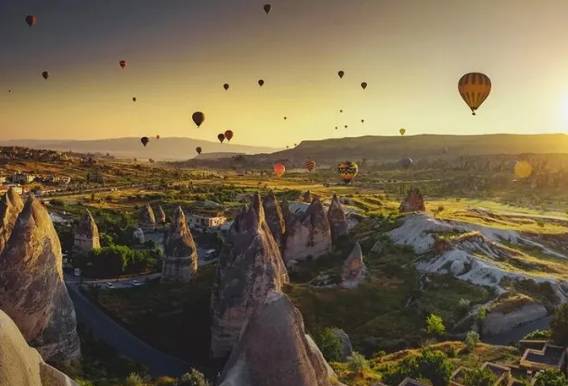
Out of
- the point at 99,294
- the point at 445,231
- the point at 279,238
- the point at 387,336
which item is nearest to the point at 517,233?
the point at 445,231

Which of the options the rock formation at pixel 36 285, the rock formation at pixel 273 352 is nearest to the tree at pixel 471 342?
the rock formation at pixel 273 352

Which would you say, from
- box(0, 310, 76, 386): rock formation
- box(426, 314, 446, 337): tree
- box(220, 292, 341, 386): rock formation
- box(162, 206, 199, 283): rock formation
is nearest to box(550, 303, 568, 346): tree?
box(426, 314, 446, 337): tree

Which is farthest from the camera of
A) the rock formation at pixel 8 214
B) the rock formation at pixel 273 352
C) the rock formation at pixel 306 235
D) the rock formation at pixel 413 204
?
the rock formation at pixel 413 204

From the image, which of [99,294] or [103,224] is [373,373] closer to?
[99,294]

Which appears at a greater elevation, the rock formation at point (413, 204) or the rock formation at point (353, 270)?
the rock formation at point (413, 204)

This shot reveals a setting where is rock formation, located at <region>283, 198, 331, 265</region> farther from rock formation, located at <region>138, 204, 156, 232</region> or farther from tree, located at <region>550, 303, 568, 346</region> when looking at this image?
rock formation, located at <region>138, 204, 156, 232</region>

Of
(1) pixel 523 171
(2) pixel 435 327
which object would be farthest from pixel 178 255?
(1) pixel 523 171

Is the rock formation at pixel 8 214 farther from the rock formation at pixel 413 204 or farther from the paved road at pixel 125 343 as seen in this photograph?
the rock formation at pixel 413 204

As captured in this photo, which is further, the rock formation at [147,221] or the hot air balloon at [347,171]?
the rock formation at [147,221]
